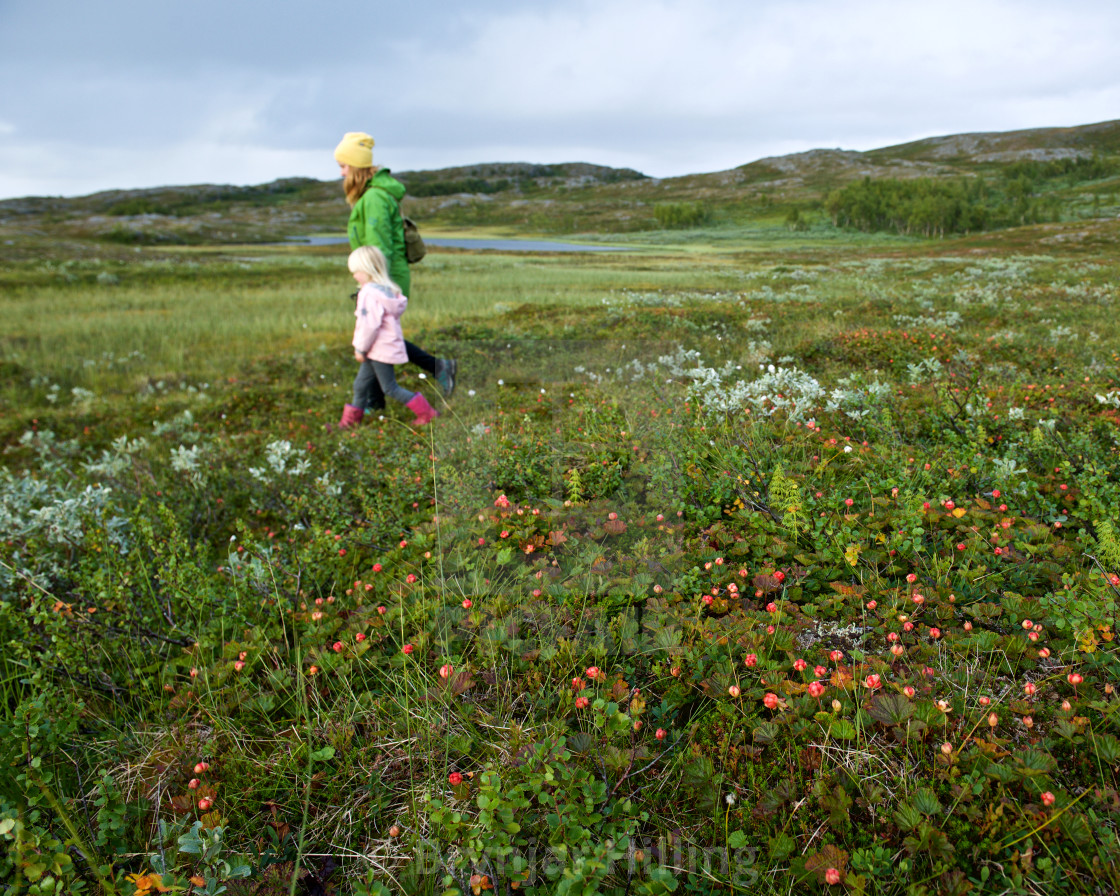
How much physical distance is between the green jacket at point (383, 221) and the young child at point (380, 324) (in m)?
0.31

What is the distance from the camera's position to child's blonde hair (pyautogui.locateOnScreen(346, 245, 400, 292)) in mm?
6699

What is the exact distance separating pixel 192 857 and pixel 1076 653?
3419 millimetres

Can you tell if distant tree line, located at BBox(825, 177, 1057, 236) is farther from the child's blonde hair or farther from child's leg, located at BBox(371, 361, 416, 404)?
child's leg, located at BBox(371, 361, 416, 404)

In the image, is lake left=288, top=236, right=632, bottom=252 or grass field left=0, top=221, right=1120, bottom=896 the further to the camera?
lake left=288, top=236, right=632, bottom=252

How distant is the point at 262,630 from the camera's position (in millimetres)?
3123

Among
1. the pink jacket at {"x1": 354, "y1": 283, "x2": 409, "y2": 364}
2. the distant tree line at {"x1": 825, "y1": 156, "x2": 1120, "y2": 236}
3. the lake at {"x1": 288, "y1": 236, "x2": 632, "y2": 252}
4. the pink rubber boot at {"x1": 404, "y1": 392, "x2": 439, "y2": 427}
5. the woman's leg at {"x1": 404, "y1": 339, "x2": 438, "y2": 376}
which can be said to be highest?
the distant tree line at {"x1": 825, "y1": 156, "x2": 1120, "y2": 236}

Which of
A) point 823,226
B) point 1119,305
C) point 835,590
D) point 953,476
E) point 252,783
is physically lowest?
point 252,783

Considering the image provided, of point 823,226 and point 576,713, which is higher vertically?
point 823,226

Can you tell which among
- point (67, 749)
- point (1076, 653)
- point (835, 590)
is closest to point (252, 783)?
point (67, 749)

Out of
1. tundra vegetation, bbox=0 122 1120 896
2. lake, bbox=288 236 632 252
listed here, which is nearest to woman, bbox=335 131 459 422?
tundra vegetation, bbox=0 122 1120 896

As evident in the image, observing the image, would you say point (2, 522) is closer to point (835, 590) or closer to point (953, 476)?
point (835, 590)

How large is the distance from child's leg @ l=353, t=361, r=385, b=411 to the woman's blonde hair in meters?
2.06

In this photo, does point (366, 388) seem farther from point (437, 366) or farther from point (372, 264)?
point (372, 264)

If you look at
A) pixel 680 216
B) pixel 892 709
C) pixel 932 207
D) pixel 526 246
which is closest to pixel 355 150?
pixel 892 709
